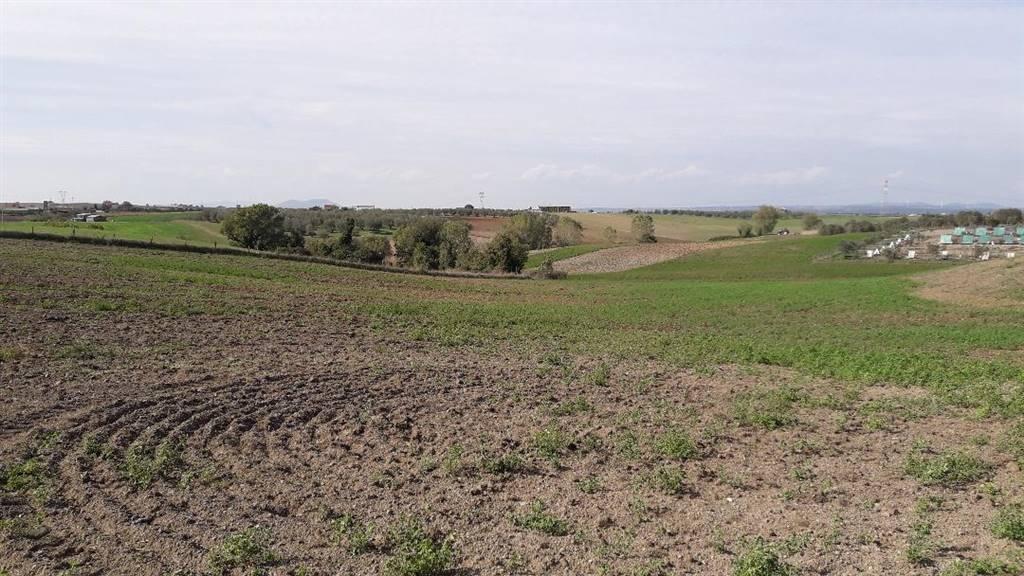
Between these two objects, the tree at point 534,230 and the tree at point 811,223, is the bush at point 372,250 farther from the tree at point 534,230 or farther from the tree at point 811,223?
the tree at point 811,223

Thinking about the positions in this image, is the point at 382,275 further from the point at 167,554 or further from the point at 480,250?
the point at 167,554

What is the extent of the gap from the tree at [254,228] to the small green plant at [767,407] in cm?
A: 7650

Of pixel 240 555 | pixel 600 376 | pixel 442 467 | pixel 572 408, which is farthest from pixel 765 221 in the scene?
pixel 240 555

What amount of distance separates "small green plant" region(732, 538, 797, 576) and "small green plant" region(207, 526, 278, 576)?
514 centimetres

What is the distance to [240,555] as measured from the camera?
720 centimetres

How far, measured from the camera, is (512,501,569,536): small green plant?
26.5 ft

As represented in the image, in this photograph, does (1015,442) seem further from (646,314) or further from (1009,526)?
(646,314)

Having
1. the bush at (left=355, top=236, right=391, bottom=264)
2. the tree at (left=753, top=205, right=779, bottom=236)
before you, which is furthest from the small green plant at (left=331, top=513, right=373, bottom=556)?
the tree at (left=753, top=205, right=779, bottom=236)

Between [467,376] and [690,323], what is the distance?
1793 centimetres

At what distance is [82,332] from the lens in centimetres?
1906

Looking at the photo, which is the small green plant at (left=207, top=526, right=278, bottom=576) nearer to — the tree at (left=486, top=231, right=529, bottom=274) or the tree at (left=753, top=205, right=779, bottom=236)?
the tree at (left=486, top=231, right=529, bottom=274)

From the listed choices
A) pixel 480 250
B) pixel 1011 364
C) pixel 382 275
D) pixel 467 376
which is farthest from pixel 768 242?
pixel 467 376

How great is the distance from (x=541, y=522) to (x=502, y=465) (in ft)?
6.81

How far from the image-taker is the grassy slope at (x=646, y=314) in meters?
19.9
